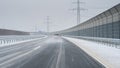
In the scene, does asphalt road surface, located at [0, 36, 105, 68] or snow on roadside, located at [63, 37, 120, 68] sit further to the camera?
snow on roadside, located at [63, 37, 120, 68]

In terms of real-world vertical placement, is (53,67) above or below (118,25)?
below

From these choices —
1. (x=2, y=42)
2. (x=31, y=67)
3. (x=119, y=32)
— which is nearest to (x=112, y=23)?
(x=119, y=32)

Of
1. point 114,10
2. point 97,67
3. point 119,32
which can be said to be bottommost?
point 97,67

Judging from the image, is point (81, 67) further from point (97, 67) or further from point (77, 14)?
point (77, 14)

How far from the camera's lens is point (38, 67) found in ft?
40.4

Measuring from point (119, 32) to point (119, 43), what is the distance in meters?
1.86

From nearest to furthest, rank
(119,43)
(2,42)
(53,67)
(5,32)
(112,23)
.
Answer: (53,67), (119,43), (112,23), (2,42), (5,32)

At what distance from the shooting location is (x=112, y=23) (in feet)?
105

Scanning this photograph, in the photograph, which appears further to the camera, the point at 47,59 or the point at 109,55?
the point at 109,55

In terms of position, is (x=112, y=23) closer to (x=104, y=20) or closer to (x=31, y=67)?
(x=104, y=20)

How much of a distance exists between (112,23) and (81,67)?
20.6 metres

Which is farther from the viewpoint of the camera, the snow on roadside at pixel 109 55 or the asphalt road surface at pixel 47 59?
the snow on roadside at pixel 109 55

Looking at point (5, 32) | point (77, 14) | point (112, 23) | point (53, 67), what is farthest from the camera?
point (77, 14)

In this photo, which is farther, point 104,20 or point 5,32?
point 5,32
